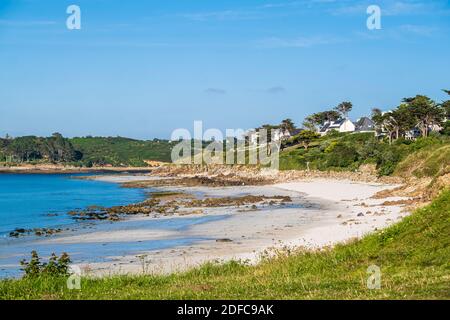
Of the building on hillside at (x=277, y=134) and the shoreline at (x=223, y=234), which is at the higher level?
the building on hillside at (x=277, y=134)

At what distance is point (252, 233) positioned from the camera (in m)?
30.9

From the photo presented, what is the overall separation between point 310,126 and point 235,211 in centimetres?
9479

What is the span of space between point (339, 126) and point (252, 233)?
337ft

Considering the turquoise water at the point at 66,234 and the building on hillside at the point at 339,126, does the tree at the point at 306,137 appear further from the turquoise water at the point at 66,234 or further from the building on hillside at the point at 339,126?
the turquoise water at the point at 66,234

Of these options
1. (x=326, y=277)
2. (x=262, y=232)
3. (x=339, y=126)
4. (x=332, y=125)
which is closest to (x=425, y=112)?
(x=339, y=126)

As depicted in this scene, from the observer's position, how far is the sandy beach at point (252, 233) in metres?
22.2

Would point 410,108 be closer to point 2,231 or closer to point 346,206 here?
point 346,206

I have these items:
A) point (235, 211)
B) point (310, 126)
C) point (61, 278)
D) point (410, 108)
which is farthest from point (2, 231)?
point (310, 126)

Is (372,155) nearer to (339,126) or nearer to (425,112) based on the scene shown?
(425,112)

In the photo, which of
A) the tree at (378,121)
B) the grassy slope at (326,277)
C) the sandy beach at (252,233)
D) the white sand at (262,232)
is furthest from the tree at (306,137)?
the grassy slope at (326,277)

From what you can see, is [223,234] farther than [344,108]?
No

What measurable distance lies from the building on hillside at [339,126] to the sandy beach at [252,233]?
243ft

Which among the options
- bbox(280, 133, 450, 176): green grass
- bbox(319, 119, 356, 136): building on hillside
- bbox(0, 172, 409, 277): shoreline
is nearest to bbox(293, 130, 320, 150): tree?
bbox(280, 133, 450, 176): green grass

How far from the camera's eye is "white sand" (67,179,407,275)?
2217 cm
